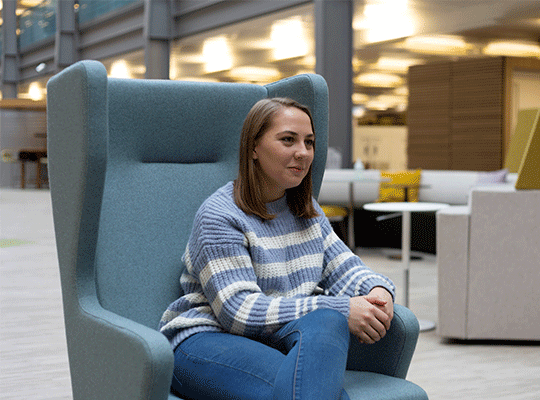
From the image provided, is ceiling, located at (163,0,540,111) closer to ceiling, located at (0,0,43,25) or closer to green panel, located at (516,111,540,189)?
green panel, located at (516,111,540,189)

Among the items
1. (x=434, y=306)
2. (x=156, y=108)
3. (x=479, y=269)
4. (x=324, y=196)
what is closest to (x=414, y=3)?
(x=324, y=196)

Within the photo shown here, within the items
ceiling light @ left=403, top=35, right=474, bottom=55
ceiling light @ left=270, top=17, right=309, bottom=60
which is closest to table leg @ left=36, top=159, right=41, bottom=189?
ceiling light @ left=270, top=17, right=309, bottom=60

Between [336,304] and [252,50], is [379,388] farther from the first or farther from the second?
[252,50]

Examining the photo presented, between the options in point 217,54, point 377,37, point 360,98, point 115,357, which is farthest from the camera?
point 360,98

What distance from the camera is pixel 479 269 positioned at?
3561mm

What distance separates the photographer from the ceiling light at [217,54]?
14000mm

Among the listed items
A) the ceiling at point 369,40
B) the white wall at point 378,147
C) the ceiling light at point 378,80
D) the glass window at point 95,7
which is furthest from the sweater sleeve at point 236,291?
the white wall at point 378,147

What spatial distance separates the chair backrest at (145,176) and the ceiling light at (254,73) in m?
14.4

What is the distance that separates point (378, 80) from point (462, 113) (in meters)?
5.27

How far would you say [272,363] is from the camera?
4.85 ft

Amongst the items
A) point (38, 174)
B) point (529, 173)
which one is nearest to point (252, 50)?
point (38, 174)

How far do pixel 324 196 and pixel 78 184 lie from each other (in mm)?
5831

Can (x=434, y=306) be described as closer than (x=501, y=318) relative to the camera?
No

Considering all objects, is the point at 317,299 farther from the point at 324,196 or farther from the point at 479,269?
the point at 324,196
